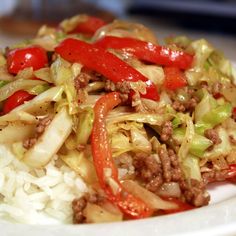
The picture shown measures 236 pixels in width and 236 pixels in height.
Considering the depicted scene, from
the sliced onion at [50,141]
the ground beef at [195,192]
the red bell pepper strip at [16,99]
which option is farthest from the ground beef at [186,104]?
the red bell pepper strip at [16,99]

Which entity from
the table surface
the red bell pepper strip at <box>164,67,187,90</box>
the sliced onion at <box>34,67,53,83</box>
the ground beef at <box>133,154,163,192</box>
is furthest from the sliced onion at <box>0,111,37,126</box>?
the table surface

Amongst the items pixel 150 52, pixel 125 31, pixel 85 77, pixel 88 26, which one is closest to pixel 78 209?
pixel 85 77

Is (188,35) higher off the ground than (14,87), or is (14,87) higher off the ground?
(14,87)

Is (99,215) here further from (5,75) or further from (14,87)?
(5,75)

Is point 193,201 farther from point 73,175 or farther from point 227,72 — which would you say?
point 227,72

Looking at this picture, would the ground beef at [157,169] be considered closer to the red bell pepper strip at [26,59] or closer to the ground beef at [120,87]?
the ground beef at [120,87]

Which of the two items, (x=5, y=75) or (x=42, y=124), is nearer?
(x=42, y=124)
